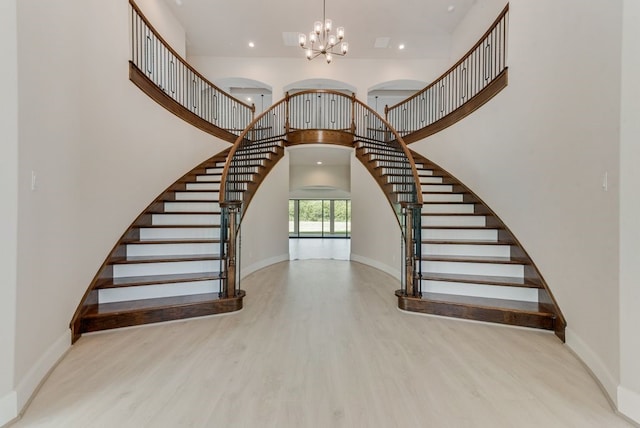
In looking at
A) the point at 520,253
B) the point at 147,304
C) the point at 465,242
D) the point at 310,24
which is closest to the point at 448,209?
the point at 465,242

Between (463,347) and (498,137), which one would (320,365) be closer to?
(463,347)

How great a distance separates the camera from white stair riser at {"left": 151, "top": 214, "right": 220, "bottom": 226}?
4320mm

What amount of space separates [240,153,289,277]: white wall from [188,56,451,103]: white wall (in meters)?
2.83

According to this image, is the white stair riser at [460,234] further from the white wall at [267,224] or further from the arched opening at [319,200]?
the arched opening at [319,200]

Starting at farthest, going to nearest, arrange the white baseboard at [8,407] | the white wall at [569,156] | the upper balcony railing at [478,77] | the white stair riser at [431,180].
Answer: the white stair riser at [431,180] → the upper balcony railing at [478,77] → the white wall at [569,156] → the white baseboard at [8,407]

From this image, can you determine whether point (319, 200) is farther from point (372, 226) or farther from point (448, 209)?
point (448, 209)

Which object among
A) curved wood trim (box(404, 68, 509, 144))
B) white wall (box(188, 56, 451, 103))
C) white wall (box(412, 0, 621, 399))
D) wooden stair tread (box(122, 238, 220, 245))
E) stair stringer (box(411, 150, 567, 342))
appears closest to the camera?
white wall (box(412, 0, 621, 399))

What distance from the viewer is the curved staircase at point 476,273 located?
9.90 feet

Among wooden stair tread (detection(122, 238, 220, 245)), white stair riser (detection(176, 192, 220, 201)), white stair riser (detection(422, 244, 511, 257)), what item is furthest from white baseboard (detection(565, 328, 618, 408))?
white stair riser (detection(176, 192, 220, 201))

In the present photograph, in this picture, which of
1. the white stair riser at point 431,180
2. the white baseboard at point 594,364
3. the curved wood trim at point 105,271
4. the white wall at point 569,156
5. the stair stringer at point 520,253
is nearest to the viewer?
the white baseboard at point 594,364

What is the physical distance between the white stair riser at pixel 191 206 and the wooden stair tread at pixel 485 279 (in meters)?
3.22

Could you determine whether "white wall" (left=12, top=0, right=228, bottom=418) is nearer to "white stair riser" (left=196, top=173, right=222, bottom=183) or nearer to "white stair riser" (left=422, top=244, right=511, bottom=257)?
"white stair riser" (left=196, top=173, right=222, bottom=183)

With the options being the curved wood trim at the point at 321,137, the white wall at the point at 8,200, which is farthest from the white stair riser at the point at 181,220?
the curved wood trim at the point at 321,137

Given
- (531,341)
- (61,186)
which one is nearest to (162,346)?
(61,186)
